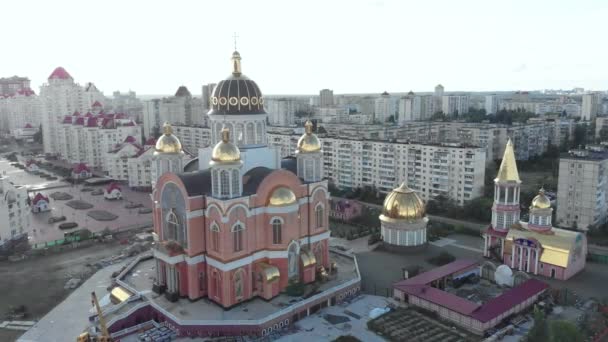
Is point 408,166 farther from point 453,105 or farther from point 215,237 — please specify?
point 453,105

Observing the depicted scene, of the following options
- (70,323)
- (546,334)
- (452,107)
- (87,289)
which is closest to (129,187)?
(87,289)

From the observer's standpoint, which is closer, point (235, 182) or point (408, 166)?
point (235, 182)

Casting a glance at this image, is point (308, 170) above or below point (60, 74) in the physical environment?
below

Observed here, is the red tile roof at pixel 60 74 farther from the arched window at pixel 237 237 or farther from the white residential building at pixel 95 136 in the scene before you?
the arched window at pixel 237 237

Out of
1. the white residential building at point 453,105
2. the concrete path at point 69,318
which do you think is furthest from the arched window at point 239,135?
the white residential building at point 453,105

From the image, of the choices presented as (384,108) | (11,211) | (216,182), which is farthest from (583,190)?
(384,108)

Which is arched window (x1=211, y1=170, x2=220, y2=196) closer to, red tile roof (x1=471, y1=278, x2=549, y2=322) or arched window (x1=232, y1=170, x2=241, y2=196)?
arched window (x1=232, y1=170, x2=241, y2=196)
